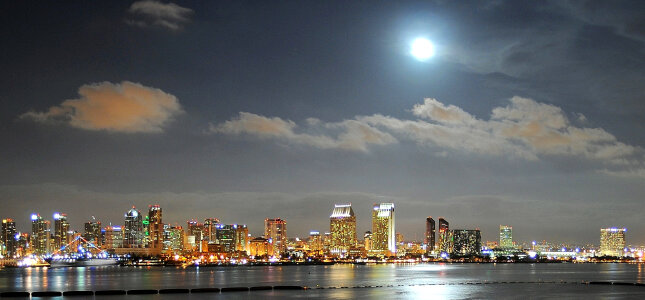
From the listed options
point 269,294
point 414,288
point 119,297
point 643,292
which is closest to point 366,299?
point 269,294

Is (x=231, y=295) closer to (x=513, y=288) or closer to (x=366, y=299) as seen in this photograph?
(x=366, y=299)

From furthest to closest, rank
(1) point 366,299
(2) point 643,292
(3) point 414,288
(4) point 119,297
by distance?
(3) point 414,288
(2) point 643,292
(4) point 119,297
(1) point 366,299

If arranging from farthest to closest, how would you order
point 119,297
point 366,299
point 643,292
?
1. point 643,292
2. point 119,297
3. point 366,299

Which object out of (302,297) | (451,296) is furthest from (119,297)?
(451,296)

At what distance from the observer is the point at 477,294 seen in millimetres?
77375

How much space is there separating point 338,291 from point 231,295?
13223 mm

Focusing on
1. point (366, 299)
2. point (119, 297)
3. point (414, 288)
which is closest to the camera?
point (366, 299)

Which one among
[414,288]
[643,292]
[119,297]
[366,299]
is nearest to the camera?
[366,299]

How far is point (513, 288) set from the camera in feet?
292

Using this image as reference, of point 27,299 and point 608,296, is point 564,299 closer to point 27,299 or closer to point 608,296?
point 608,296

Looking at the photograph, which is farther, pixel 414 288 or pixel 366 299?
pixel 414 288

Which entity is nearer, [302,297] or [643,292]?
[302,297]

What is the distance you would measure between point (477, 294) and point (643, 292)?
20688mm

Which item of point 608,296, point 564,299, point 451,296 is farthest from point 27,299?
point 608,296
